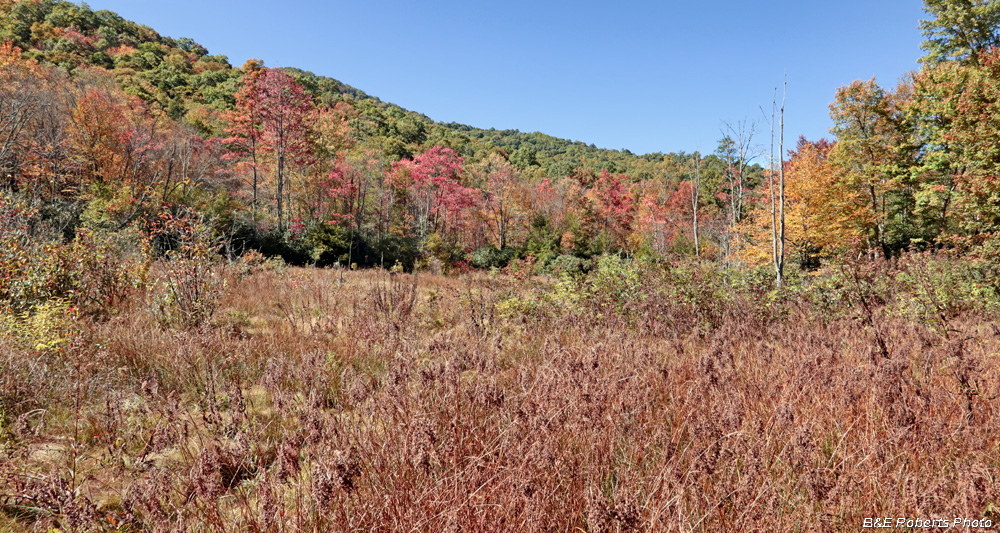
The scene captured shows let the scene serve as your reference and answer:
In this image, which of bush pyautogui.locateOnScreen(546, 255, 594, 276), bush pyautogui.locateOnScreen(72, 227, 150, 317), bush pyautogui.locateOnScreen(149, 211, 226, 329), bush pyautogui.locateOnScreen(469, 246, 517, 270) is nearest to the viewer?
bush pyautogui.locateOnScreen(149, 211, 226, 329)

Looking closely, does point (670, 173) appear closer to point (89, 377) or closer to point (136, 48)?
point (89, 377)

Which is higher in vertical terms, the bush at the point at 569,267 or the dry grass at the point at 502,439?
the bush at the point at 569,267

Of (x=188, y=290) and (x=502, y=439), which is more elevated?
(x=188, y=290)

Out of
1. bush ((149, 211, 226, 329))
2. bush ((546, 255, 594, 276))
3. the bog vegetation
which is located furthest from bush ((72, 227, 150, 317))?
bush ((546, 255, 594, 276))

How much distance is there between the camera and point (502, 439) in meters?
2.14

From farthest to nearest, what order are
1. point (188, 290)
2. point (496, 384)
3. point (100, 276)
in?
point (100, 276), point (188, 290), point (496, 384)

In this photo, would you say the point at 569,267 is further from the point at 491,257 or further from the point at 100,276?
the point at 491,257

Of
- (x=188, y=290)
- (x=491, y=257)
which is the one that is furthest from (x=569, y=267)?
(x=491, y=257)

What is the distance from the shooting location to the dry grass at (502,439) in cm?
158

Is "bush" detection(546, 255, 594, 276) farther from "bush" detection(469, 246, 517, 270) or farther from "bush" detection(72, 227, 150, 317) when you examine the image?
"bush" detection(72, 227, 150, 317)

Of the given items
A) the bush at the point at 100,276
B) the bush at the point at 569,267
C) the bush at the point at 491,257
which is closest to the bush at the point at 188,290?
the bush at the point at 100,276

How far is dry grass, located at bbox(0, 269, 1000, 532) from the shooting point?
158 centimetres

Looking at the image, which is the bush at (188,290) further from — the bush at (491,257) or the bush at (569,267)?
the bush at (491,257)

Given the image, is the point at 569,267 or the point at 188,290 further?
the point at 569,267
